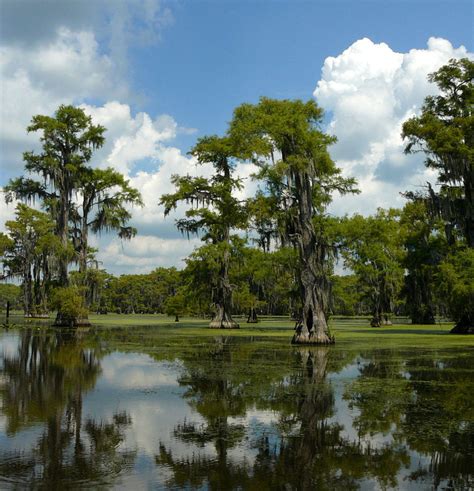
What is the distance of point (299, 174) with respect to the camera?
27281 millimetres

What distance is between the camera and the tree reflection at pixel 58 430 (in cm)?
599

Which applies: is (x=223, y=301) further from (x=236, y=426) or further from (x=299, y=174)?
(x=236, y=426)

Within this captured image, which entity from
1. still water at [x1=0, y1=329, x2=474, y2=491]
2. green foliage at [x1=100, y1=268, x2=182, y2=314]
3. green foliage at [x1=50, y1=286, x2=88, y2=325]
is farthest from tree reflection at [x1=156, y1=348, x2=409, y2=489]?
green foliage at [x1=100, y1=268, x2=182, y2=314]

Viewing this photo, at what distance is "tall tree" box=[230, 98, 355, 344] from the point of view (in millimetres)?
26547

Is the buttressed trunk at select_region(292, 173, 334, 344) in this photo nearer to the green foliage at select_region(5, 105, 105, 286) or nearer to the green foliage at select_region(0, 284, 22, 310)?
the green foliage at select_region(5, 105, 105, 286)

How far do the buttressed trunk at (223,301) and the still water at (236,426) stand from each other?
26.8m

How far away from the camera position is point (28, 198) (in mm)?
43719

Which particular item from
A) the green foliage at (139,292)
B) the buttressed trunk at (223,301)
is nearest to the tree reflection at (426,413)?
the buttressed trunk at (223,301)

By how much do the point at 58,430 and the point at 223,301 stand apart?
1403 inches

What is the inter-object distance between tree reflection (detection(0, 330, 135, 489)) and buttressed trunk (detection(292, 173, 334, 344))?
13.5 meters

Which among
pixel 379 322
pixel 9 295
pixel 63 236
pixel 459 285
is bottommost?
pixel 379 322

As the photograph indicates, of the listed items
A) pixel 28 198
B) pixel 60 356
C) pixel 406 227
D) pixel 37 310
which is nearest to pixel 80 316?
pixel 28 198

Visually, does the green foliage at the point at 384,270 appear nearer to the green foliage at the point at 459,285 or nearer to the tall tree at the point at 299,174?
the green foliage at the point at 459,285

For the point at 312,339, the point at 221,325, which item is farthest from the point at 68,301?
the point at 312,339
